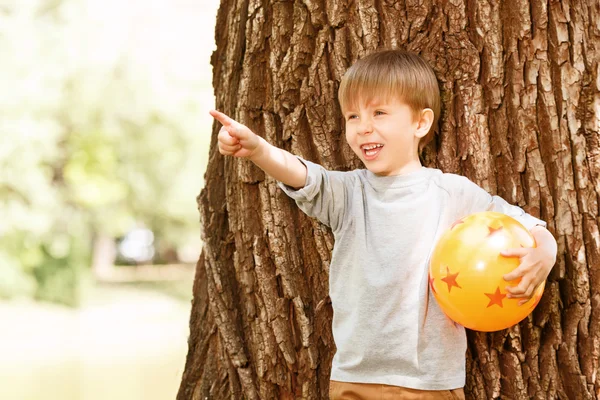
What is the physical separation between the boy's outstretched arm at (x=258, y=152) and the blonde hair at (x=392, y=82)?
31cm

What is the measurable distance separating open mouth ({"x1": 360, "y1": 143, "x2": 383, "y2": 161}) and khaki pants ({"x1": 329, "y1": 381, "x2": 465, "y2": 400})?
0.79 metres

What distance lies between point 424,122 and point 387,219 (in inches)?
14.9

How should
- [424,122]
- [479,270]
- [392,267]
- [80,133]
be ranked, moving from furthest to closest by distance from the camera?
1. [80,133]
2. [424,122]
3. [392,267]
4. [479,270]

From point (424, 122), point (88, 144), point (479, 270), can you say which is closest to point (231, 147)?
point (424, 122)

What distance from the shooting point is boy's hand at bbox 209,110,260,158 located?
282 cm

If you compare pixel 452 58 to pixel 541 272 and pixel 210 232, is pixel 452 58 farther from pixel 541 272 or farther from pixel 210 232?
pixel 210 232

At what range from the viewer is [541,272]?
2779mm

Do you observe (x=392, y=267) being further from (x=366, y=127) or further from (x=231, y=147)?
(x=231, y=147)

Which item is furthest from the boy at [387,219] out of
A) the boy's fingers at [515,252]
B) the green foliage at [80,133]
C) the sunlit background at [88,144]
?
the green foliage at [80,133]

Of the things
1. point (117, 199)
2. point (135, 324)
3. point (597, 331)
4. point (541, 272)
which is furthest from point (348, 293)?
point (117, 199)

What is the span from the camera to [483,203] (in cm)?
300

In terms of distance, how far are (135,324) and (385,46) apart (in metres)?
15.8

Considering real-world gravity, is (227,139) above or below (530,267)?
above

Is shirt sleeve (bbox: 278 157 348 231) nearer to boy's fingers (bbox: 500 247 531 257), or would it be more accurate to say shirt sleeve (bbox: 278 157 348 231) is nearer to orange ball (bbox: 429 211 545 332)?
orange ball (bbox: 429 211 545 332)
